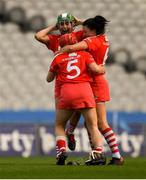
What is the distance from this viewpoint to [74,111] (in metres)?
9.34

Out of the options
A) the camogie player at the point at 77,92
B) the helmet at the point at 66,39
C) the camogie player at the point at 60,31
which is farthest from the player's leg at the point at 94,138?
the helmet at the point at 66,39

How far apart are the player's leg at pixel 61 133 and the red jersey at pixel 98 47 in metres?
0.69

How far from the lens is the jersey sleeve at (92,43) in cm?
916

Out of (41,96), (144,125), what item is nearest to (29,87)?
(41,96)

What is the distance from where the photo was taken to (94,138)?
916 centimetres

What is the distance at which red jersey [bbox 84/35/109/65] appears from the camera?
9172 millimetres

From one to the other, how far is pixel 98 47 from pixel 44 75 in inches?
416

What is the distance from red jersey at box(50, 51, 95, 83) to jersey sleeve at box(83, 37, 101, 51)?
9 cm

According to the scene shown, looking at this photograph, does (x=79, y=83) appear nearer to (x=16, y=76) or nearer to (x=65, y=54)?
(x=65, y=54)

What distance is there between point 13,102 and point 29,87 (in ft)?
2.49

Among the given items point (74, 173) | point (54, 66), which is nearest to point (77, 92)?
point (54, 66)

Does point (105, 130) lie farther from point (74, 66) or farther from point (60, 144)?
point (74, 66)

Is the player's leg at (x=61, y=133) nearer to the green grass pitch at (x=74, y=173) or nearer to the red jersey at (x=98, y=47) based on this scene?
the green grass pitch at (x=74, y=173)

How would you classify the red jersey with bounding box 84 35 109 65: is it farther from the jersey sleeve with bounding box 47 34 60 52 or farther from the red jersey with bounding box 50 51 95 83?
the jersey sleeve with bounding box 47 34 60 52
